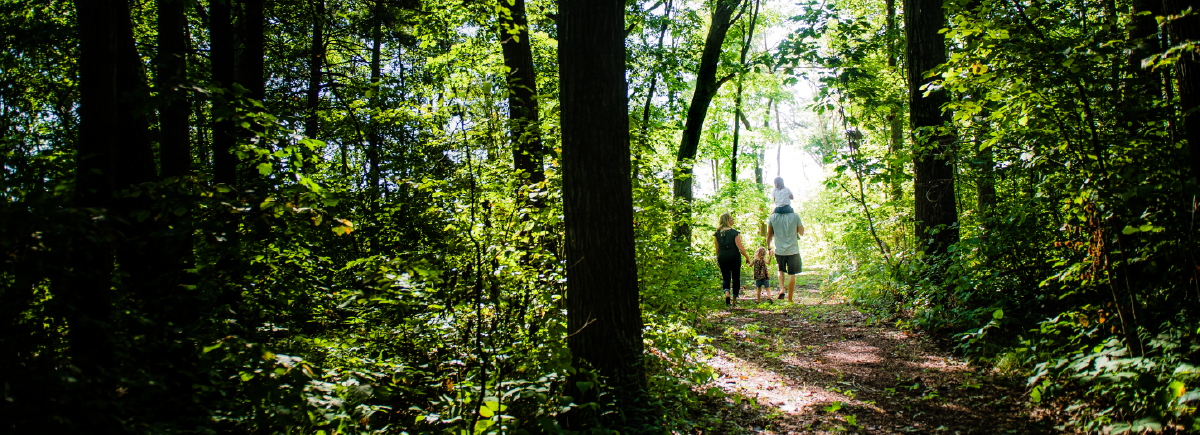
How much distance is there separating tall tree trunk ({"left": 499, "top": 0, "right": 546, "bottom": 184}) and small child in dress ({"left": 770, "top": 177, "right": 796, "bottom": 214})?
527 centimetres

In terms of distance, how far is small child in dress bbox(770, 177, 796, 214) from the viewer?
10.1 metres

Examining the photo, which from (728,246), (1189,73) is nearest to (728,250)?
(728,246)

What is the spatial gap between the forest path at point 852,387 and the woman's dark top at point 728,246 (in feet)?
7.73

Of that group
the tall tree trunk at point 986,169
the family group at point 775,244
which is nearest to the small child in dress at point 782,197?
the family group at point 775,244

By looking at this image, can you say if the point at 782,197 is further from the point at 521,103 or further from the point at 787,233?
the point at 521,103

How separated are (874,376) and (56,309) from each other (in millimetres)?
5387

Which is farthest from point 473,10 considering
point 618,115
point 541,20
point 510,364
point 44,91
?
point 44,91

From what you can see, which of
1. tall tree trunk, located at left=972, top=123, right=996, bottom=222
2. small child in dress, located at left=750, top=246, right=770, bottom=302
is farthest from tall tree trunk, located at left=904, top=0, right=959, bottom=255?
small child in dress, located at left=750, top=246, right=770, bottom=302

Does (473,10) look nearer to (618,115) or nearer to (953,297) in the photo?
(618,115)

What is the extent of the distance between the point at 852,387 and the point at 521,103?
12.8 feet

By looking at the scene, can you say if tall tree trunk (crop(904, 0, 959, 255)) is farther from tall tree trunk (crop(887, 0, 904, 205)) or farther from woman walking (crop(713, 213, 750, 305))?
woman walking (crop(713, 213, 750, 305))

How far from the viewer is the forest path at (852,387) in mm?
3873

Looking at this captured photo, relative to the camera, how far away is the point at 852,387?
4812 mm

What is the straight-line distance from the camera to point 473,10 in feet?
22.2
